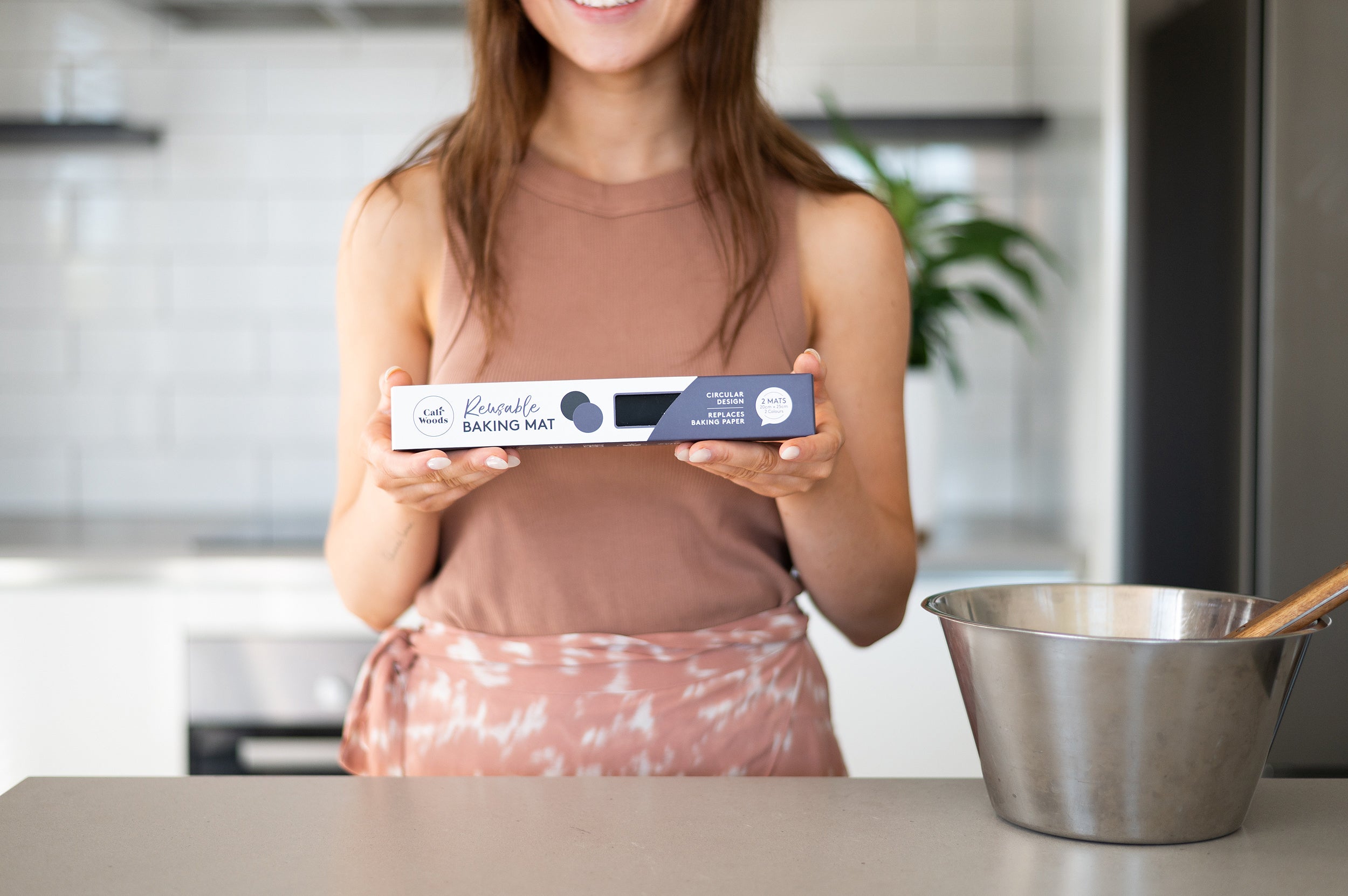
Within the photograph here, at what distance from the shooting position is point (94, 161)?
79.9 inches

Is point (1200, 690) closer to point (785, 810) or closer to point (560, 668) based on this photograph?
point (785, 810)

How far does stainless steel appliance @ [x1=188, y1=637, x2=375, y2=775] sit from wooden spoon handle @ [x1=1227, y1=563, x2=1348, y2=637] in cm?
127

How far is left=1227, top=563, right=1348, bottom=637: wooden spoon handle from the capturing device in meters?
0.53

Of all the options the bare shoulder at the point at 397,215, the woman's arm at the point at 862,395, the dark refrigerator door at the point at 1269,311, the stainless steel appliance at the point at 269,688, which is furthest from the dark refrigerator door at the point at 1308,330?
the stainless steel appliance at the point at 269,688

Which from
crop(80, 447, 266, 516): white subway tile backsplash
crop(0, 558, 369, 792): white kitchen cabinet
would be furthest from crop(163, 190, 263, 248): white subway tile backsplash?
crop(0, 558, 369, 792): white kitchen cabinet

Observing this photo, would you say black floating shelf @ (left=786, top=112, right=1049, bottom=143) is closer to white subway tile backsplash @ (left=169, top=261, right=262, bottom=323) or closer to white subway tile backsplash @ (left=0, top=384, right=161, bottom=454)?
white subway tile backsplash @ (left=169, top=261, right=262, bottom=323)

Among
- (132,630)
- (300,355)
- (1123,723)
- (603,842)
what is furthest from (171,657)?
(1123,723)

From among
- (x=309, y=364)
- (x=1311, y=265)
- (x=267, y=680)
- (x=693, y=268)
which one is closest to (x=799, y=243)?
(x=693, y=268)

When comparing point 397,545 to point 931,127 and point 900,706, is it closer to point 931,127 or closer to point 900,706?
point 900,706

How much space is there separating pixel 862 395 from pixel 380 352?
1.22ft

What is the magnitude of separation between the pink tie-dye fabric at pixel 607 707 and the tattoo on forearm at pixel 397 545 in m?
0.07

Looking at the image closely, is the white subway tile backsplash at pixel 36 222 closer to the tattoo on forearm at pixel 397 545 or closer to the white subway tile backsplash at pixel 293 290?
the white subway tile backsplash at pixel 293 290

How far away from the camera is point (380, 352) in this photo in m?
0.89

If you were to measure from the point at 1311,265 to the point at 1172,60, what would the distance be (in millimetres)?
345
